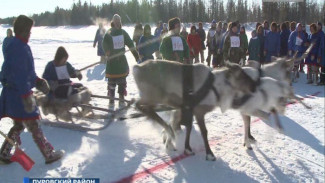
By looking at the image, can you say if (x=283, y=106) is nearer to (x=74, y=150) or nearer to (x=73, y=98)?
(x=74, y=150)

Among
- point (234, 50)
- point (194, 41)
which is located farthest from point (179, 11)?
point (234, 50)

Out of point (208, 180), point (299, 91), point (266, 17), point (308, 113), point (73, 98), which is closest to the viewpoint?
point (208, 180)

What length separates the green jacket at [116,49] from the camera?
6.18 metres

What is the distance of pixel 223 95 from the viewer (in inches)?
150

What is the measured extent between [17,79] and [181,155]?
6.94 ft

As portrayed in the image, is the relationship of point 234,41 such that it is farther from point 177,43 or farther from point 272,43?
point 177,43

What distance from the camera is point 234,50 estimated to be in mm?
8469

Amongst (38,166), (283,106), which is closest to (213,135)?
(283,106)

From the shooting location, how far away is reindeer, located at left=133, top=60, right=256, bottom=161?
3.76m

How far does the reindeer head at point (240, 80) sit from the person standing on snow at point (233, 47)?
15.9ft

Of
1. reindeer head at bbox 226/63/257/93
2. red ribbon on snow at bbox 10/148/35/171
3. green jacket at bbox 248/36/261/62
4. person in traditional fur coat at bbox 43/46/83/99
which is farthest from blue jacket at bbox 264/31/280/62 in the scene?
red ribbon on snow at bbox 10/148/35/171

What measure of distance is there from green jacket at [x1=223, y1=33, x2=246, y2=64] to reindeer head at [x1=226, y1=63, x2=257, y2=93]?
488 centimetres

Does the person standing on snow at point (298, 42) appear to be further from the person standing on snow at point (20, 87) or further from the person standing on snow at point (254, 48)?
the person standing on snow at point (20, 87)

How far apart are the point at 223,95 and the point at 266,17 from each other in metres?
19.5
